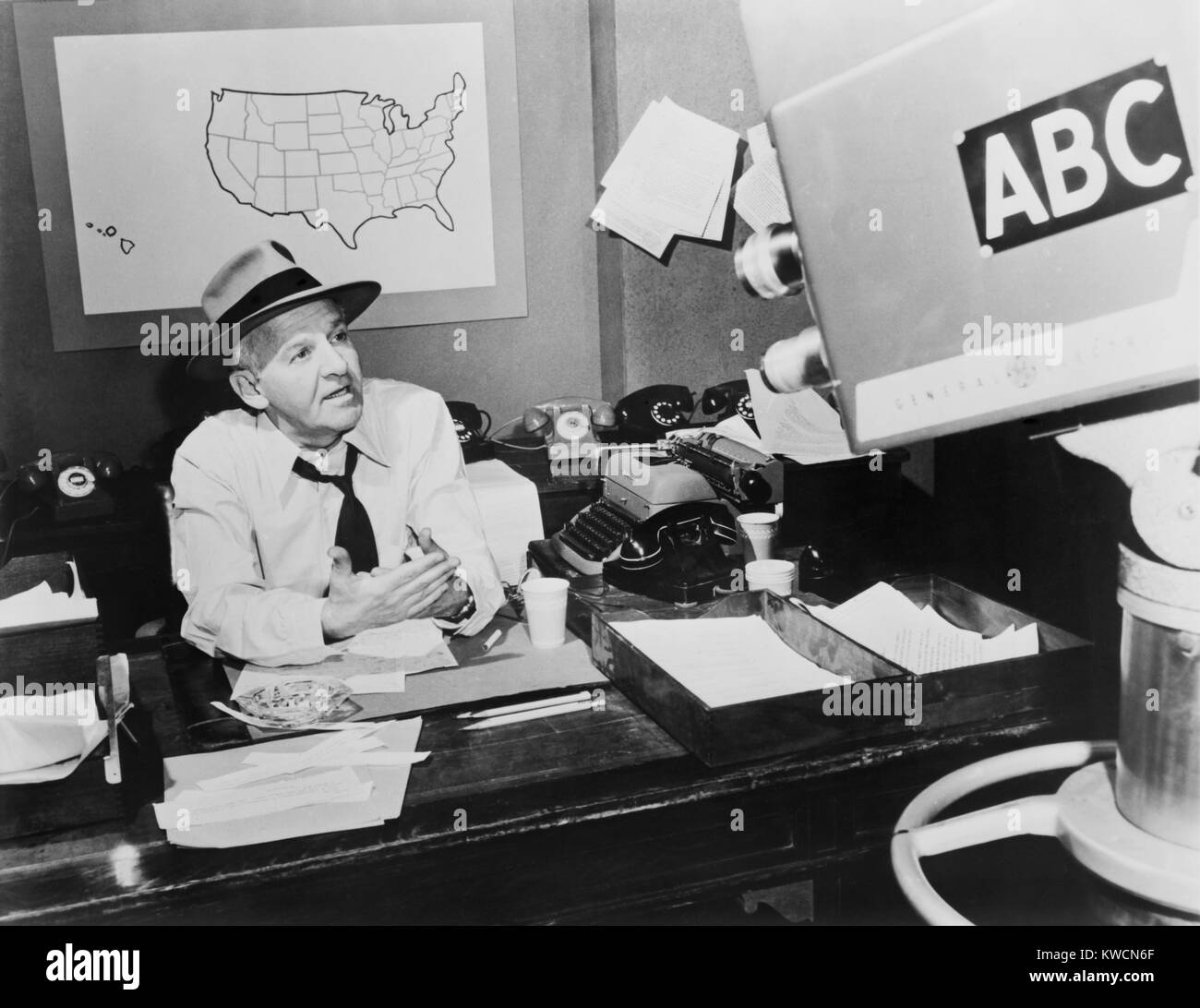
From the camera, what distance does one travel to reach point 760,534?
178cm

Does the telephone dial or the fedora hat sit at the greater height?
the fedora hat

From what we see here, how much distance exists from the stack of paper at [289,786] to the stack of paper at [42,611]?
0.70 ft

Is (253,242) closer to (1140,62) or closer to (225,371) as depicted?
(225,371)

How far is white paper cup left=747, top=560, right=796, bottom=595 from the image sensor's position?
1.63m

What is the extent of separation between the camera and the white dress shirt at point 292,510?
1.92 meters

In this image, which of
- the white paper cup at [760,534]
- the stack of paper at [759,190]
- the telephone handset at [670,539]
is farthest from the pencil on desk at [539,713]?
the stack of paper at [759,190]

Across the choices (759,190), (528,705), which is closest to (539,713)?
(528,705)

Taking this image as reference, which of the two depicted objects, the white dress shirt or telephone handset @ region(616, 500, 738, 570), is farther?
the white dress shirt

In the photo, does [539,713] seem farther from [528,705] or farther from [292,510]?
[292,510]

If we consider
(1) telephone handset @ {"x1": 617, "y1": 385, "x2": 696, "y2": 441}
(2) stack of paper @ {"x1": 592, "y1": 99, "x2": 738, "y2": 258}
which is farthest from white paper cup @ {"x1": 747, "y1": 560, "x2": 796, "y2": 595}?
(2) stack of paper @ {"x1": 592, "y1": 99, "x2": 738, "y2": 258}

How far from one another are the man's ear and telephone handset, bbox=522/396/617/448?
1.95 ft

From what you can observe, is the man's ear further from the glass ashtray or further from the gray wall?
the glass ashtray

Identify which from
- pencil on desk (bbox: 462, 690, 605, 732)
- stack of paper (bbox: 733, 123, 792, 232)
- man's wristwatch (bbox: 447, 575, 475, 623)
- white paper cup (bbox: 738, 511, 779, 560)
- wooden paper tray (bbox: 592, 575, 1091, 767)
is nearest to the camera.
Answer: wooden paper tray (bbox: 592, 575, 1091, 767)

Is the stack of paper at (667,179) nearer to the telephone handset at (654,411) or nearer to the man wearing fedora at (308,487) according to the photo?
the telephone handset at (654,411)
